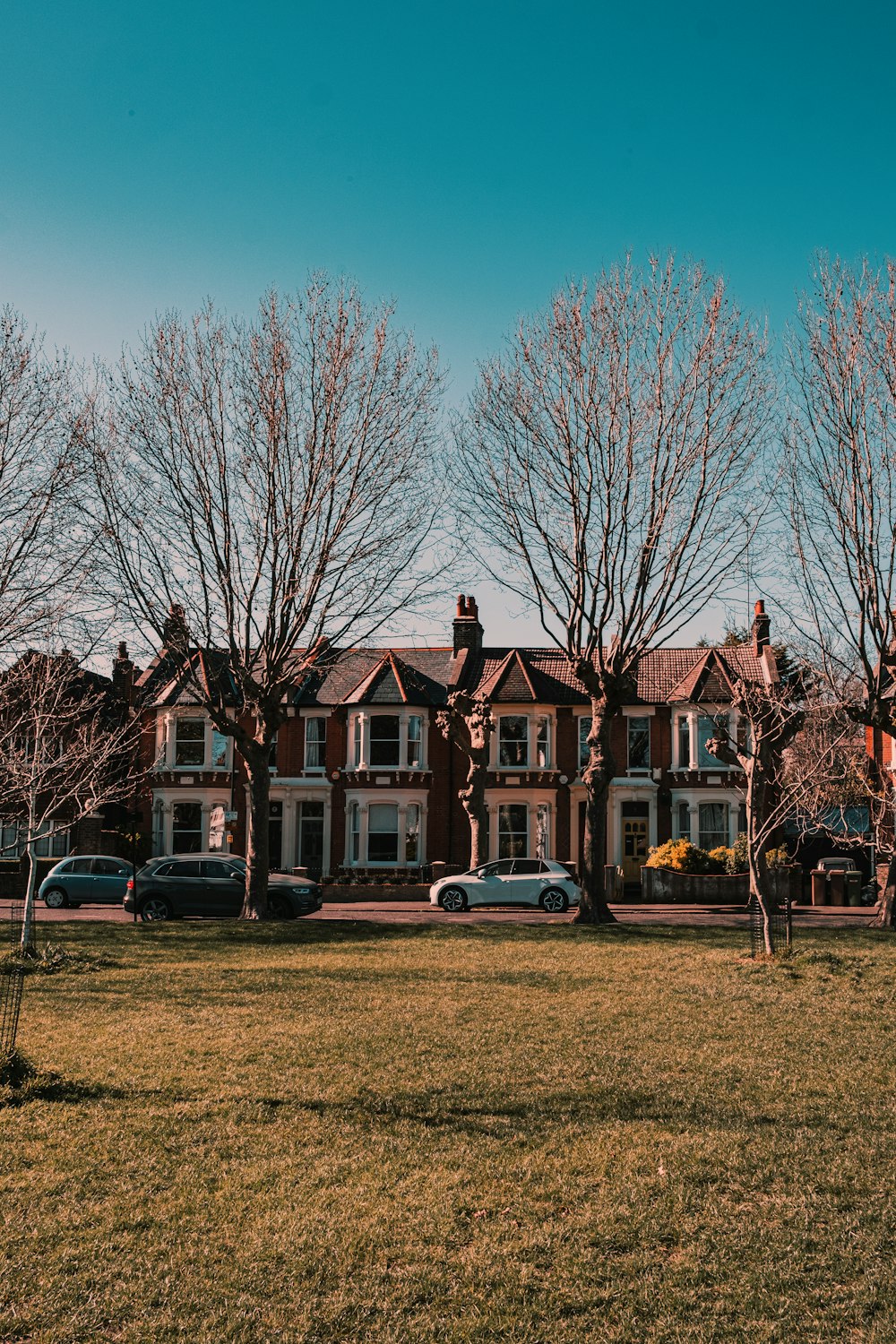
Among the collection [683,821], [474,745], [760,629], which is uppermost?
[760,629]

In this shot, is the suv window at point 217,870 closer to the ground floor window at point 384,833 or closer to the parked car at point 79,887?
the parked car at point 79,887

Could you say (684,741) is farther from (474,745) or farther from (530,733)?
(474,745)

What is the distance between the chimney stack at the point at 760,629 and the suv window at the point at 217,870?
954 inches

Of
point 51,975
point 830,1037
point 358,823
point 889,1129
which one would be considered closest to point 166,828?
point 358,823

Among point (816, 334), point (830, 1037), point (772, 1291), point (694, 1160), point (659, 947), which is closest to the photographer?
point (772, 1291)

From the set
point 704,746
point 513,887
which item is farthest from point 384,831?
point 704,746

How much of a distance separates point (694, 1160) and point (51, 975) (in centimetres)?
1160

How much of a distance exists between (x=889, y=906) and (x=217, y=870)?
628 inches

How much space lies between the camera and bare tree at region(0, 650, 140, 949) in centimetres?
1738

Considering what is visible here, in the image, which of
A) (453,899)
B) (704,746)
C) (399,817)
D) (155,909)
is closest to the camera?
(155,909)

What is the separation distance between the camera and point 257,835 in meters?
24.5

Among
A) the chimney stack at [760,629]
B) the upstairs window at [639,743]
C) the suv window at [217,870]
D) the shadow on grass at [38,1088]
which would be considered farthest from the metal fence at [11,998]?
the chimney stack at [760,629]

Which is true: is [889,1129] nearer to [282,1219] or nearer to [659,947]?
[282,1219]

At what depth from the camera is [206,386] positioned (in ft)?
77.7
